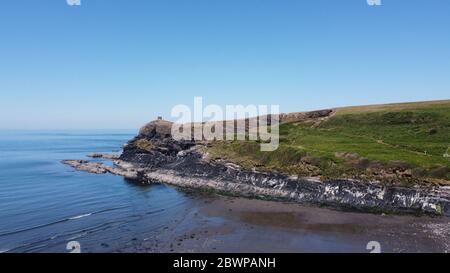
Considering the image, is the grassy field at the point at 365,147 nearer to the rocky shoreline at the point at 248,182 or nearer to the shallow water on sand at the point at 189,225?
the rocky shoreline at the point at 248,182

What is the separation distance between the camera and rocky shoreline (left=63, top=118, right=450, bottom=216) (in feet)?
187

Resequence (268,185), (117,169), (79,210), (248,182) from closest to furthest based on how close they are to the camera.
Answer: (79,210), (268,185), (248,182), (117,169)

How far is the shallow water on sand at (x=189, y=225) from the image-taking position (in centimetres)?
4306

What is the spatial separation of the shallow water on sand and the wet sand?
0.11 m

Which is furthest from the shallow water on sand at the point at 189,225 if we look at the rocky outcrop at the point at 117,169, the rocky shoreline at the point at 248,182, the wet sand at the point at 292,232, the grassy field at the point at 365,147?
the rocky outcrop at the point at 117,169

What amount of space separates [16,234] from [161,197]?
93.4ft

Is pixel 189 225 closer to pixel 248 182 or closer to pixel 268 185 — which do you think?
pixel 268 185

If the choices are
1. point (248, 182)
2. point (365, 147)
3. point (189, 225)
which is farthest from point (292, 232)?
point (365, 147)

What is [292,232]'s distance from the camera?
159 feet

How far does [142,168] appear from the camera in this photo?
103 meters

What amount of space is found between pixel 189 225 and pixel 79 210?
2016 centimetres

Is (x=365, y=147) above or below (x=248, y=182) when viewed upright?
above

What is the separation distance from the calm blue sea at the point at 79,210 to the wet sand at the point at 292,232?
4.38 meters
